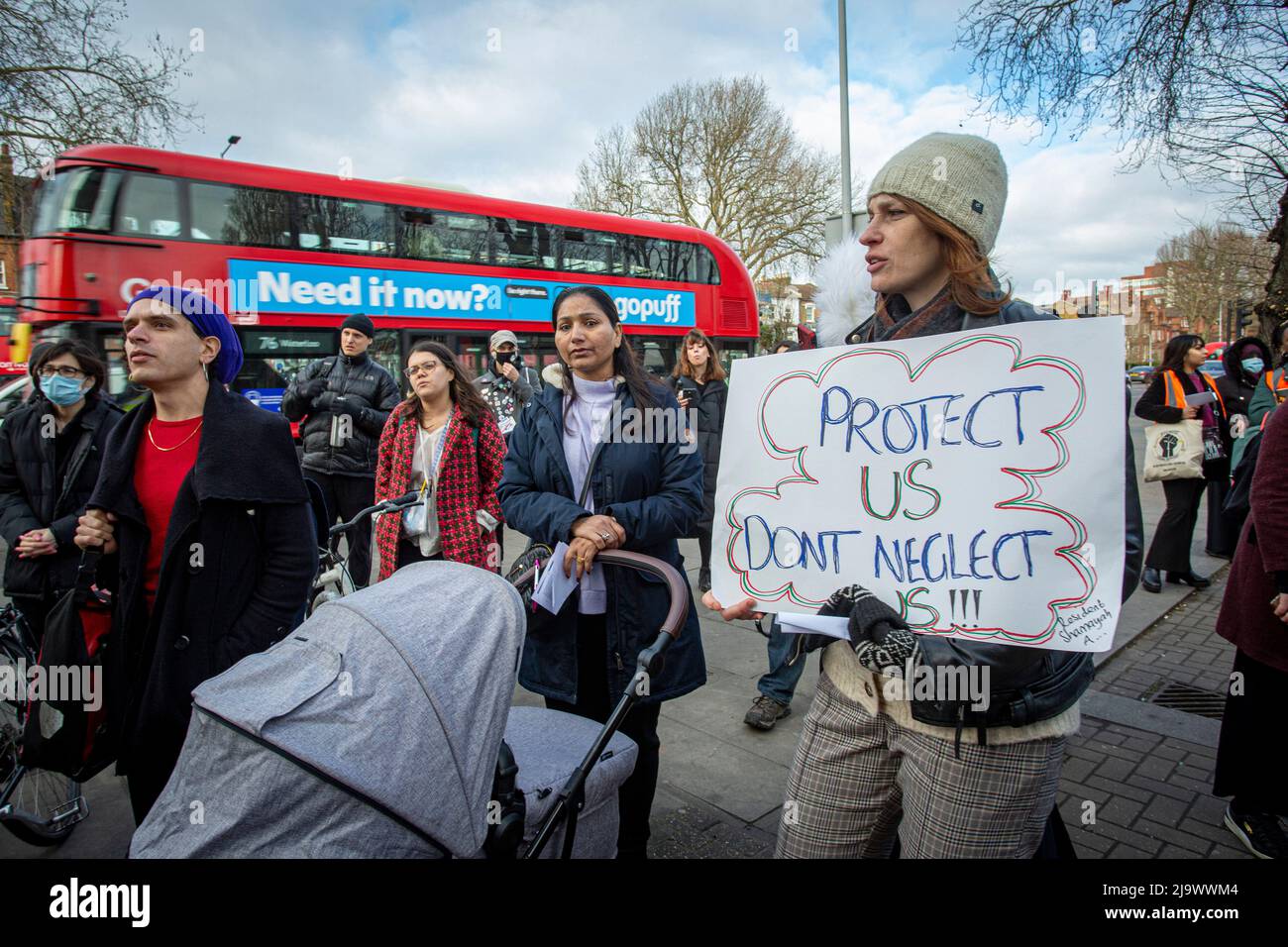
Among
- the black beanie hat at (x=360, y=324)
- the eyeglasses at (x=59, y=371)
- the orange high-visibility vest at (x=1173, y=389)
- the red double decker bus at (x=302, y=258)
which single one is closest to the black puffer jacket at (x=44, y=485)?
the eyeglasses at (x=59, y=371)

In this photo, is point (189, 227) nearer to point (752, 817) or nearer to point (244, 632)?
point (244, 632)

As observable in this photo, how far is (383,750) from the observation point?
1415 millimetres

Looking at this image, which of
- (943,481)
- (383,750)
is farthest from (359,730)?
(943,481)

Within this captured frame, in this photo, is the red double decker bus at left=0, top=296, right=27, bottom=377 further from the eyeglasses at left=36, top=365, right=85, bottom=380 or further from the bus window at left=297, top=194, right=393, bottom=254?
the eyeglasses at left=36, top=365, right=85, bottom=380

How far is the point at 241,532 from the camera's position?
7.61 ft

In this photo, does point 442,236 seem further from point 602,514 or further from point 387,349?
point 602,514

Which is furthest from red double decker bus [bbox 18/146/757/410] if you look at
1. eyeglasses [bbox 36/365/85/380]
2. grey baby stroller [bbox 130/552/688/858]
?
grey baby stroller [bbox 130/552/688/858]

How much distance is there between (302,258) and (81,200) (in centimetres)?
245

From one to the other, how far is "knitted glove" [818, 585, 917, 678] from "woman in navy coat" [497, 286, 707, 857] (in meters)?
1.00

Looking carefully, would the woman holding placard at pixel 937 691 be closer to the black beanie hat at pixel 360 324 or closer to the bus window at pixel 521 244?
the black beanie hat at pixel 360 324

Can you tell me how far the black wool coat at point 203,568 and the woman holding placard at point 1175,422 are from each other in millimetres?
6697

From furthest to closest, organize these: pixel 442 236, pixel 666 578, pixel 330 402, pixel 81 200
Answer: pixel 442 236, pixel 81 200, pixel 330 402, pixel 666 578

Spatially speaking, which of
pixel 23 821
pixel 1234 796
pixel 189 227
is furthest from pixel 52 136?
pixel 1234 796

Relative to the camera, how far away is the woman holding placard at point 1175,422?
248 inches
